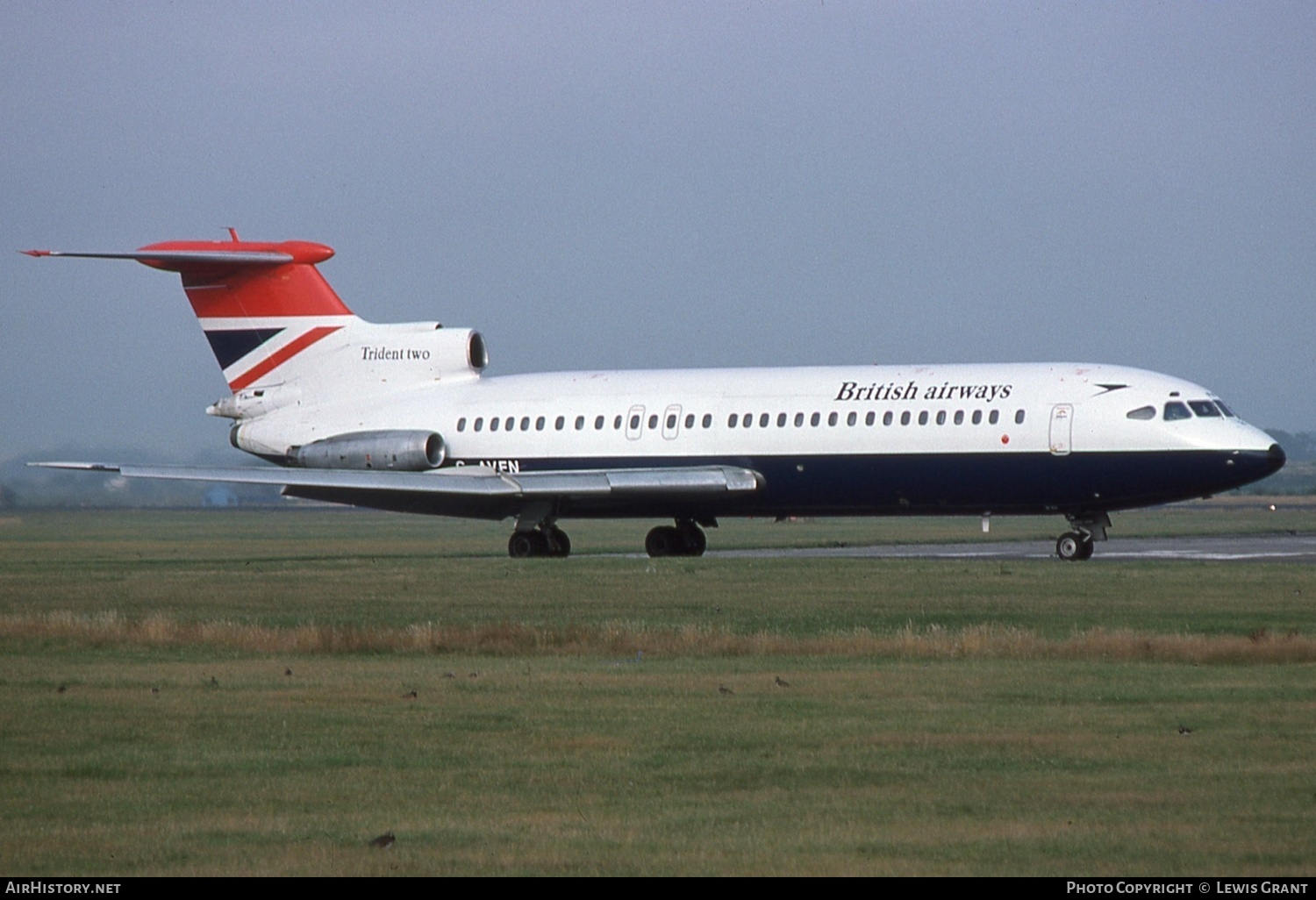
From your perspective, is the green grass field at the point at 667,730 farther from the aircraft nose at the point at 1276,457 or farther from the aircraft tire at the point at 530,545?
the aircraft tire at the point at 530,545

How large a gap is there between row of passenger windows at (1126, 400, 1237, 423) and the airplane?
43 mm

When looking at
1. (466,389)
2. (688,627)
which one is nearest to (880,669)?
(688,627)

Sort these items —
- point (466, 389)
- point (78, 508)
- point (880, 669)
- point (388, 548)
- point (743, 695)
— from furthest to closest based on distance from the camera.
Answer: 1. point (78, 508)
2. point (388, 548)
3. point (466, 389)
4. point (880, 669)
5. point (743, 695)

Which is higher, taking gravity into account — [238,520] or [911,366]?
[911,366]

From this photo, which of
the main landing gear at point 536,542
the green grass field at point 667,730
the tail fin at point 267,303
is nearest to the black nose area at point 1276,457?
the green grass field at point 667,730

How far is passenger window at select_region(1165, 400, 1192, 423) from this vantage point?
114 feet

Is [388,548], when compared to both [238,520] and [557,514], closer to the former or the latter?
[557,514]

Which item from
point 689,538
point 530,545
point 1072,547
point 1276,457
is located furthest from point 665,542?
point 1276,457

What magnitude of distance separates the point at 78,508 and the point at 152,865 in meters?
83.0

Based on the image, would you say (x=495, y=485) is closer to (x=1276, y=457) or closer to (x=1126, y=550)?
(x=1126, y=550)

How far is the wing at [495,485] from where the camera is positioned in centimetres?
3791

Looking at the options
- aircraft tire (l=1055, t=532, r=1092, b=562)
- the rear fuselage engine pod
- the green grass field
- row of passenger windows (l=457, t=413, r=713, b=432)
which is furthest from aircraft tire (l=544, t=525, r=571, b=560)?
the green grass field

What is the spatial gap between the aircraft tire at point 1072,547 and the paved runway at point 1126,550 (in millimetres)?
474

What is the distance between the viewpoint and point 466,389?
139 ft
